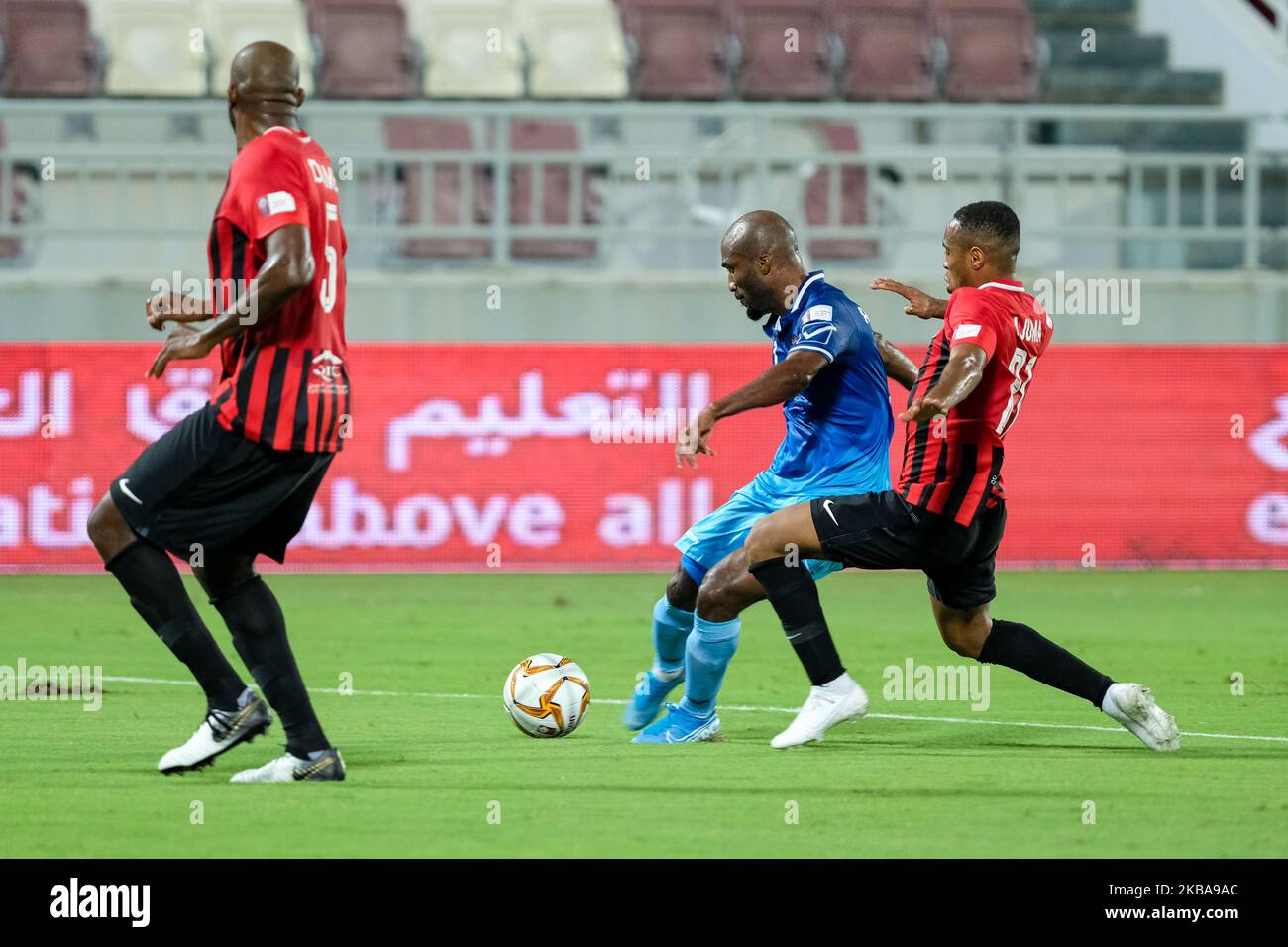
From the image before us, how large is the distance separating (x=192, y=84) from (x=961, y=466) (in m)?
12.7

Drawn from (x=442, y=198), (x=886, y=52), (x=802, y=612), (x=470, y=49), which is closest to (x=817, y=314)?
(x=802, y=612)

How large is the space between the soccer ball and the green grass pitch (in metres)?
0.14

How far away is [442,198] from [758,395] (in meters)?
9.87

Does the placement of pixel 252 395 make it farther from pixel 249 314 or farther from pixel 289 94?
pixel 289 94

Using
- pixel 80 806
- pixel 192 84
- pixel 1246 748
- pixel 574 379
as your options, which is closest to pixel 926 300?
pixel 1246 748

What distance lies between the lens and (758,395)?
21.2 feet

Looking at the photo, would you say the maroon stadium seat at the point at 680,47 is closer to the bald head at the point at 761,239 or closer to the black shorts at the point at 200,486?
the bald head at the point at 761,239

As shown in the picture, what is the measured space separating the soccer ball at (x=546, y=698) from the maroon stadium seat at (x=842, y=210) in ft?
30.7

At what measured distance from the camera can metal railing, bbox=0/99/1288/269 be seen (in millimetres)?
15086

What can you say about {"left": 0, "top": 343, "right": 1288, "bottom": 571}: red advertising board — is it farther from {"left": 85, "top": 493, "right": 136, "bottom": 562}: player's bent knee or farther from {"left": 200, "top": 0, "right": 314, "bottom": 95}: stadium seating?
{"left": 85, "top": 493, "right": 136, "bottom": 562}: player's bent knee

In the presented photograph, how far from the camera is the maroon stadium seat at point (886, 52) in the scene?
60.2ft

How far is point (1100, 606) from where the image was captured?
12.1 m


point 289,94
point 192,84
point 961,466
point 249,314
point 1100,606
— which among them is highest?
point 192,84

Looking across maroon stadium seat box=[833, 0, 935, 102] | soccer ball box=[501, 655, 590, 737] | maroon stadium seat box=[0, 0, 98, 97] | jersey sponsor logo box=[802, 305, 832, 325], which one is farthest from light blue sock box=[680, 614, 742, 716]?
maroon stadium seat box=[0, 0, 98, 97]
